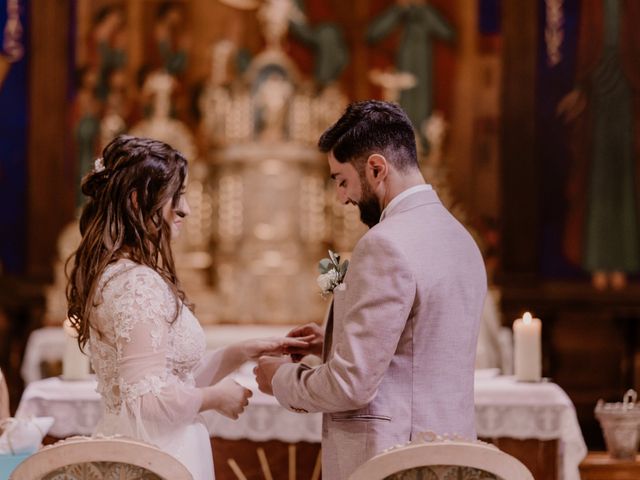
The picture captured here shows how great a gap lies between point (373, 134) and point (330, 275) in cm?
43

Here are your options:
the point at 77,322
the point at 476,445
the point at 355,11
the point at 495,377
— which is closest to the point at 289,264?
the point at 355,11

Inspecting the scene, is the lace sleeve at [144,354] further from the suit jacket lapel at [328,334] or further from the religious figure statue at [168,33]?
the religious figure statue at [168,33]

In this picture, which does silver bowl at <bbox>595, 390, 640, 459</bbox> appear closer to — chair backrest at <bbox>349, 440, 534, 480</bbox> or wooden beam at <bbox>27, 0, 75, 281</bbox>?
chair backrest at <bbox>349, 440, 534, 480</bbox>

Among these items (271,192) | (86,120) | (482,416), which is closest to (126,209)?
(482,416)

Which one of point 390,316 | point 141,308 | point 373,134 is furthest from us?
point 141,308

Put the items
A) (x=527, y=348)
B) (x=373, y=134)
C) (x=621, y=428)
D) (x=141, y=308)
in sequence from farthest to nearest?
(x=527, y=348)
(x=621, y=428)
(x=141, y=308)
(x=373, y=134)

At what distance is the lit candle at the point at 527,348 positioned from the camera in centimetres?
392

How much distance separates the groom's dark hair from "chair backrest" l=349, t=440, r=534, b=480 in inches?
27.8

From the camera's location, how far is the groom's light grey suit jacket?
2500mm

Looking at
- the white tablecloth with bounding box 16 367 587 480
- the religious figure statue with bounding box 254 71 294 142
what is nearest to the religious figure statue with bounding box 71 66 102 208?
the religious figure statue with bounding box 254 71 294 142

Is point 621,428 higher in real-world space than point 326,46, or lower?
lower

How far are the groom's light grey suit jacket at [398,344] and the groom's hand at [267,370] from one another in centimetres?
18

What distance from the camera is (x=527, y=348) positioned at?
13.0ft

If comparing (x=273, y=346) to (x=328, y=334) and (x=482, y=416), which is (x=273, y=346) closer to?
(x=328, y=334)
